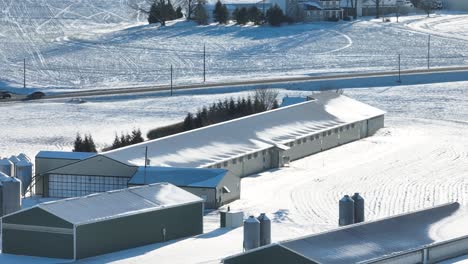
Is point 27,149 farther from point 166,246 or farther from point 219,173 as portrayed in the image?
point 166,246

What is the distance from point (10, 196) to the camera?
1273 inches

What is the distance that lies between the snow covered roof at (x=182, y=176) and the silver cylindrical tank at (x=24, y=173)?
3.49 meters

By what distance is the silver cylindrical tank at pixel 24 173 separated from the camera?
3653 cm

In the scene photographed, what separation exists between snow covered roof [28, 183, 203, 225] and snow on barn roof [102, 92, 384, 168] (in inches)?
221

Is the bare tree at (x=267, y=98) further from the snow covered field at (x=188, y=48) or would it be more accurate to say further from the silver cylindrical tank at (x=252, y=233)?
the silver cylindrical tank at (x=252, y=233)

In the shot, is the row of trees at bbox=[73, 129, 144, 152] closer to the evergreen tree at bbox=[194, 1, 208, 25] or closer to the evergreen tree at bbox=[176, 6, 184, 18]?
the evergreen tree at bbox=[194, 1, 208, 25]

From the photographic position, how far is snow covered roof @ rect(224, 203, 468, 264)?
24.5 m

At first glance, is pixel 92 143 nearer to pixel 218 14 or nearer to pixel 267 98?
pixel 267 98

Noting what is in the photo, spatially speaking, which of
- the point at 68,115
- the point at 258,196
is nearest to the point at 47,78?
the point at 68,115

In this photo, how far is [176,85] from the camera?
6625cm

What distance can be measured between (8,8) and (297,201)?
225 ft

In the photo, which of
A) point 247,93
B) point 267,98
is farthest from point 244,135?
point 247,93

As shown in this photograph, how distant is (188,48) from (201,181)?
48030mm

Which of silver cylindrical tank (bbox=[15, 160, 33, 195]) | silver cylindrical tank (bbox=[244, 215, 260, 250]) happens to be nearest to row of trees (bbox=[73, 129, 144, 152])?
silver cylindrical tank (bbox=[15, 160, 33, 195])
